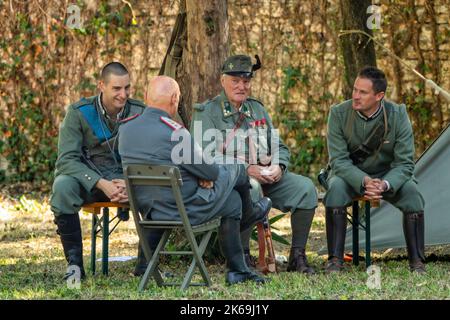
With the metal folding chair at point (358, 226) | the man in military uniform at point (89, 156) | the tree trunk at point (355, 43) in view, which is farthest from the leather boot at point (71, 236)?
the tree trunk at point (355, 43)

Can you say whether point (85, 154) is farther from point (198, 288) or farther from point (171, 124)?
point (198, 288)

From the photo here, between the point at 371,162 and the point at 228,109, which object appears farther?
the point at 371,162

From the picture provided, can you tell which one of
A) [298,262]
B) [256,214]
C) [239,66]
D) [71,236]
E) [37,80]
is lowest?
[298,262]

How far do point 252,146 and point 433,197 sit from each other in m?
1.49

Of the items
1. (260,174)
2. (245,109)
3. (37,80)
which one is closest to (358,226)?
(260,174)

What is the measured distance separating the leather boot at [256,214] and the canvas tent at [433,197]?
4.79 feet

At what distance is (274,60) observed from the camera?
39.5 feet

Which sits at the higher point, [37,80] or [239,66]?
[239,66]

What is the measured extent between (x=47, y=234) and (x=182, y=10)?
2805 millimetres

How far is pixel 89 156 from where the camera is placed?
6559 mm

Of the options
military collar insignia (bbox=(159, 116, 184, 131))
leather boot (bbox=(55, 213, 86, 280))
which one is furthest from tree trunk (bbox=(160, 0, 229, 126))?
military collar insignia (bbox=(159, 116, 184, 131))

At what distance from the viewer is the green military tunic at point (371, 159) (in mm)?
6586

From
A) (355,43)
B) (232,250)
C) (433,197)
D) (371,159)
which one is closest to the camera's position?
(232,250)

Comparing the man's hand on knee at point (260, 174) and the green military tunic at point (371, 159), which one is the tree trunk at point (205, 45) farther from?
the green military tunic at point (371, 159)
